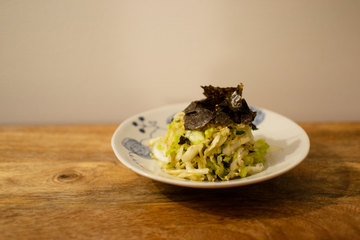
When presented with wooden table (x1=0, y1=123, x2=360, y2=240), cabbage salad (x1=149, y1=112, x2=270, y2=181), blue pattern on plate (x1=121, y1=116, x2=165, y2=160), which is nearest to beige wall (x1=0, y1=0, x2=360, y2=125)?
blue pattern on plate (x1=121, y1=116, x2=165, y2=160)

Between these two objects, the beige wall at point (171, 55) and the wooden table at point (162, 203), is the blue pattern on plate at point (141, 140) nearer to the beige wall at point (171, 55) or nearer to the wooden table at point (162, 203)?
the wooden table at point (162, 203)

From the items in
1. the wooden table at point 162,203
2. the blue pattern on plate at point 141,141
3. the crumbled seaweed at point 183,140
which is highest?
the crumbled seaweed at point 183,140

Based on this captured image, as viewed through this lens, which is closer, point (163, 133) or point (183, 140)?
point (183, 140)

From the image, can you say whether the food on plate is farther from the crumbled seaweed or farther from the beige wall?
the beige wall

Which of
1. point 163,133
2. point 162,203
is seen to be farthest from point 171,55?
point 162,203

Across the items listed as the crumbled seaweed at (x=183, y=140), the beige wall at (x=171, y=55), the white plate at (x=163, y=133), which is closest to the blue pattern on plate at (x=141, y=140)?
the white plate at (x=163, y=133)

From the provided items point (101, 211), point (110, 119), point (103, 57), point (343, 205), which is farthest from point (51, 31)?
point (343, 205)

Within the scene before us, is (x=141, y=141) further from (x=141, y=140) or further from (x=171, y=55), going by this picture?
(x=171, y=55)
